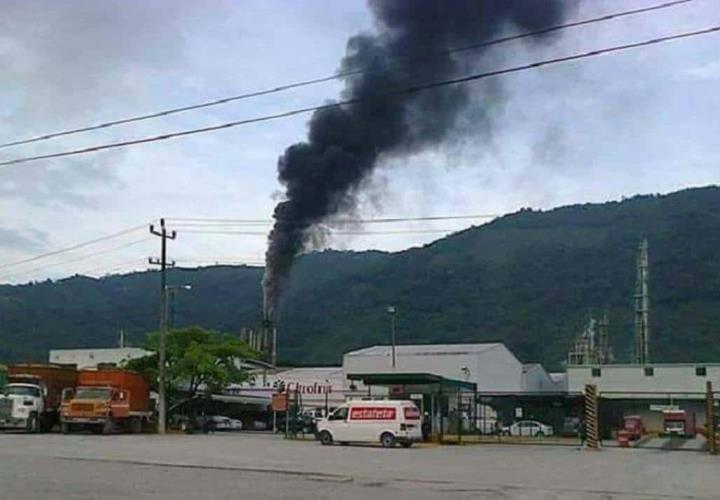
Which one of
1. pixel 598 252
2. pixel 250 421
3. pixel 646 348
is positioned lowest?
pixel 250 421

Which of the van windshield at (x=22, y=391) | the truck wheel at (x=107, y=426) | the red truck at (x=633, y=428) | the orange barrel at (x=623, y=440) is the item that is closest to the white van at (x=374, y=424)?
the orange barrel at (x=623, y=440)

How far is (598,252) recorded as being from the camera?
131 metres

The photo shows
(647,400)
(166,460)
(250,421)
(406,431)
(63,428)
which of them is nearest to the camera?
(166,460)

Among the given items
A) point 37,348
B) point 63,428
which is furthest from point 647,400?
point 37,348

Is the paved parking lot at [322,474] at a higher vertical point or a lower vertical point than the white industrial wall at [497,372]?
lower

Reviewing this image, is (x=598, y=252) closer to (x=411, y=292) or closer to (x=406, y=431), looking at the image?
(x=411, y=292)

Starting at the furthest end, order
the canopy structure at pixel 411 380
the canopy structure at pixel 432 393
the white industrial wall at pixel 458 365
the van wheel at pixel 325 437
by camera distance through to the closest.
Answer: the white industrial wall at pixel 458 365 → the canopy structure at pixel 432 393 → the canopy structure at pixel 411 380 → the van wheel at pixel 325 437

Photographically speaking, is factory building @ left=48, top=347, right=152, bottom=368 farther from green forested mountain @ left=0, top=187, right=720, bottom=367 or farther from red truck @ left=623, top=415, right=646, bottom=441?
red truck @ left=623, top=415, right=646, bottom=441

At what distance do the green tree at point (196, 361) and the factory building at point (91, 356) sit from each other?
977 inches

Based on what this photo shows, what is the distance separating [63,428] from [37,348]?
5566cm

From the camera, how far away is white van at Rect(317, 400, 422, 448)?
1619 inches

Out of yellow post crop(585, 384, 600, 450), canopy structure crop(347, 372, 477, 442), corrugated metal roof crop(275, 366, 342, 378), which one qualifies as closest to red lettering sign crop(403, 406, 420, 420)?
canopy structure crop(347, 372, 477, 442)

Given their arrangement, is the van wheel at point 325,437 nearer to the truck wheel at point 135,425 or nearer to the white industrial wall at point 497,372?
the truck wheel at point 135,425

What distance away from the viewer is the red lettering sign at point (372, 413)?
41.5m
